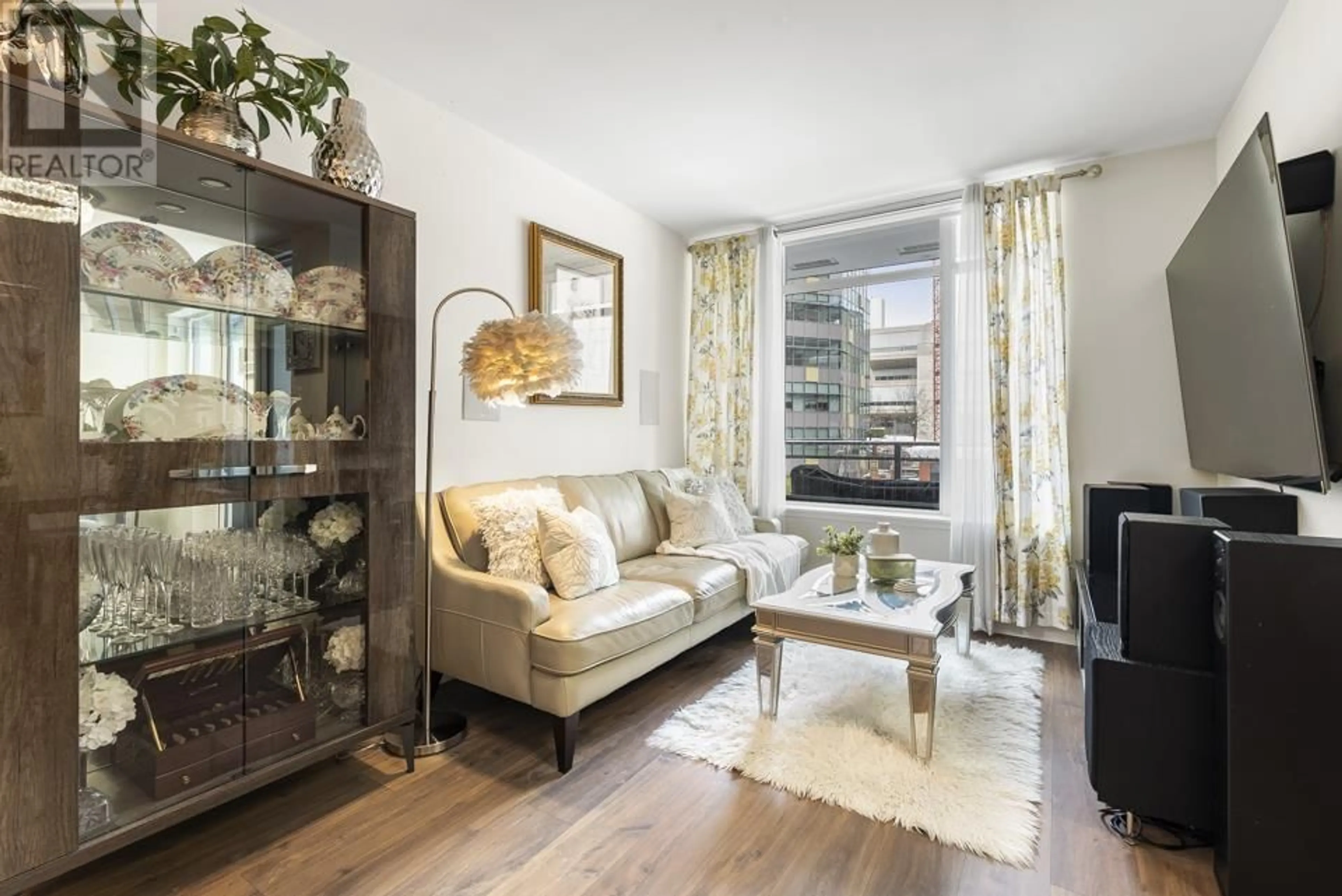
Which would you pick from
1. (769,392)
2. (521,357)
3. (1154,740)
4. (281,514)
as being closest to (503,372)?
(521,357)

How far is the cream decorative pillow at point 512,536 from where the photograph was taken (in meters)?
2.47

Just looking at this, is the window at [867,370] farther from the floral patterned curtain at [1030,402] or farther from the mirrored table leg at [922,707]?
the mirrored table leg at [922,707]

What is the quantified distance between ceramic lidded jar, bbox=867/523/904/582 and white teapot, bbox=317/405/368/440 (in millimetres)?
2155

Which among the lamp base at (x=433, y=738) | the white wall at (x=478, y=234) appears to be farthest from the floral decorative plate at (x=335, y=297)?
the lamp base at (x=433, y=738)

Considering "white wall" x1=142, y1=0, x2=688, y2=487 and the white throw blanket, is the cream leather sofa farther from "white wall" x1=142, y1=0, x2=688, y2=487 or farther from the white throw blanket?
"white wall" x1=142, y1=0, x2=688, y2=487

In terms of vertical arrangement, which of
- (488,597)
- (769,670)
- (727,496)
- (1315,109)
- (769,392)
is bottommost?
(769,670)

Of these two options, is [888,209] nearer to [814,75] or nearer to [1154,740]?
[814,75]

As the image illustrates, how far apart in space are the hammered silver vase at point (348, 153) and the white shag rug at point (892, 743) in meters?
2.30

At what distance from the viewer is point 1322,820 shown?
139 cm

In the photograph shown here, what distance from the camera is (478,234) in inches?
120

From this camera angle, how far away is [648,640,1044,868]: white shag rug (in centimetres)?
186

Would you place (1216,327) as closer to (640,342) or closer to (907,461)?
(907,461)

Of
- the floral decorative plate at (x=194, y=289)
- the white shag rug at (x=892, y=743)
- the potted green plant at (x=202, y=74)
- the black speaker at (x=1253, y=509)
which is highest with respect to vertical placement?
the potted green plant at (x=202, y=74)

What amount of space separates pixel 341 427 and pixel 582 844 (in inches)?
59.1
